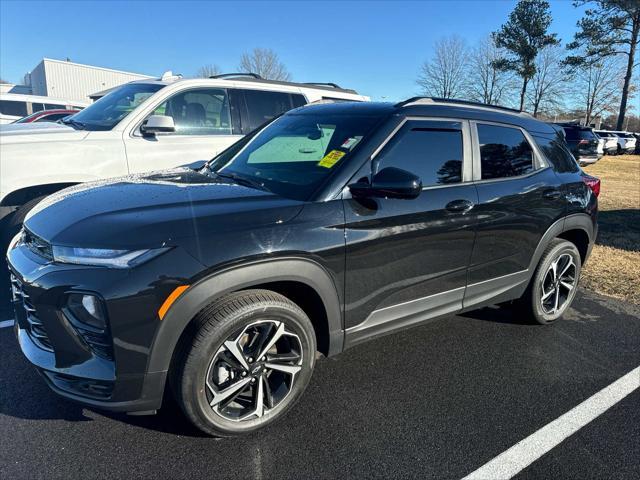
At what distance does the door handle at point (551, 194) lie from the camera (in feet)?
12.0

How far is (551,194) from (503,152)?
23.1 inches

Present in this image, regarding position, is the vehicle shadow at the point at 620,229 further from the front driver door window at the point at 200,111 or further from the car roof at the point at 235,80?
the front driver door window at the point at 200,111

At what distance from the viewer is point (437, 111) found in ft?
10.3

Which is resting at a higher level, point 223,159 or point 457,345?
point 223,159

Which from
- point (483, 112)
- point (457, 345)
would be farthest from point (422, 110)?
point (457, 345)

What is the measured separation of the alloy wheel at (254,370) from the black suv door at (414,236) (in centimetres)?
42

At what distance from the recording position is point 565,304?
418 centimetres

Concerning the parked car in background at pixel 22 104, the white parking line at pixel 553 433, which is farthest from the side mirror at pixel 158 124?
the parked car in background at pixel 22 104

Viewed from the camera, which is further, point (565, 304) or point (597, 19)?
point (597, 19)

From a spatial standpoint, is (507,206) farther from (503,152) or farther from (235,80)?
(235,80)

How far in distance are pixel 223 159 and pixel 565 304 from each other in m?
3.32

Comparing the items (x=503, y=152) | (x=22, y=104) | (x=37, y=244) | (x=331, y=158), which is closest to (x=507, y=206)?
(x=503, y=152)

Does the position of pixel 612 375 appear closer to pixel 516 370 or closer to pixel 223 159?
pixel 516 370

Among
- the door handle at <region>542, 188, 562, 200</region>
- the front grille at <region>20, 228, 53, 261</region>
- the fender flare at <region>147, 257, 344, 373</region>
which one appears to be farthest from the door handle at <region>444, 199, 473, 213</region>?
the front grille at <region>20, 228, 53, 261</region>
